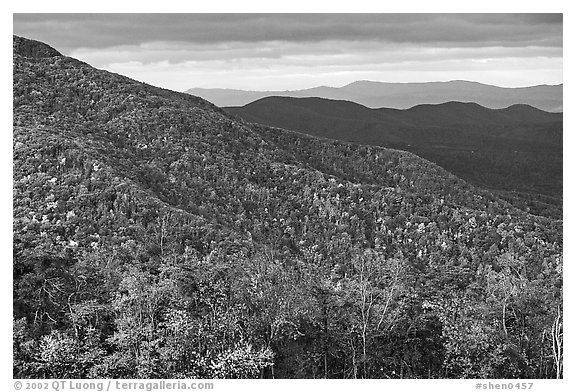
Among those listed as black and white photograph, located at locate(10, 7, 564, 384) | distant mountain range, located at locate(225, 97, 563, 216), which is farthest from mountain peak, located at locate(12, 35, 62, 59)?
distant mountain range, located at locate(225, 97, 563, 216)

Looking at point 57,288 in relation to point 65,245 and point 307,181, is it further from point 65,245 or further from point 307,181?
point 307,181

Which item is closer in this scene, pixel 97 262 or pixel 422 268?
pixel 97 262

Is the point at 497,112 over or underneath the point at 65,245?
over

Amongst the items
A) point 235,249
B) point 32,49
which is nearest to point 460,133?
point 32,49

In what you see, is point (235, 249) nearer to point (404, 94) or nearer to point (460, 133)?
point (404, 94)

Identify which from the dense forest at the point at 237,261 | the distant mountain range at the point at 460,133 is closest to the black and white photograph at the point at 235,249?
the dense forest at the point at 237,261

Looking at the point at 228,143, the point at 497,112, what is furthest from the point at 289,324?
the point at 497,112
